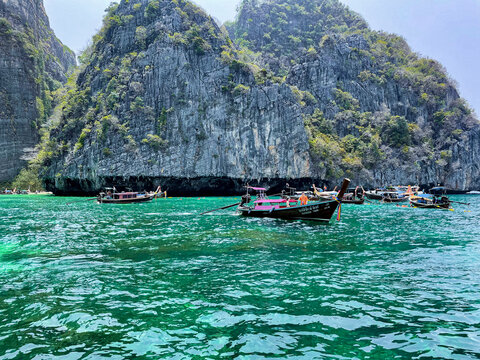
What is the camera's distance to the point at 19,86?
86.1m

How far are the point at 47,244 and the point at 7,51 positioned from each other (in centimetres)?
9743

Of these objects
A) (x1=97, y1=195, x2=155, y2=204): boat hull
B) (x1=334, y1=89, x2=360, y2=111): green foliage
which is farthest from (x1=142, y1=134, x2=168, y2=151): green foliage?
(x1=334, y1=89, x2=360, y2=111): green foliage

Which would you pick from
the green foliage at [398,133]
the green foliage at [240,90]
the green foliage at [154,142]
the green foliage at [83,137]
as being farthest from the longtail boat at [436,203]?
the green foliage at [83,137]

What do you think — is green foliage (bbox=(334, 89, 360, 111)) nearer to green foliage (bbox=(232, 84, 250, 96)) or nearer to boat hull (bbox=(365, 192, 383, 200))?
green foliage (bbox=(232, 84, 250, 96))

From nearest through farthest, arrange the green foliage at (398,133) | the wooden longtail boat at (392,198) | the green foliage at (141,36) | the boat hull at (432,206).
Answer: the boat hull at (432,206)
the wooden longtail boat at (392,198)
the green foliage at (141,36)
the green foliage at (398,133)

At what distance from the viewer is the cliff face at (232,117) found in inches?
2256

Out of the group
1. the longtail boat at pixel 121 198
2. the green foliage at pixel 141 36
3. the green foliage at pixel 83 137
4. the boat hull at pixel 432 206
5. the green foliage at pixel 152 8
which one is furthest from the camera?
the green foliage at pixel 152 8

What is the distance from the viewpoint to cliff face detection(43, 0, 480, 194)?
188ft

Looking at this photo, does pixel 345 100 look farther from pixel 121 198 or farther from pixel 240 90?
pixel 121 198

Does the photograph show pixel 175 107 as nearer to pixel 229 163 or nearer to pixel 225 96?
pixel 225 96

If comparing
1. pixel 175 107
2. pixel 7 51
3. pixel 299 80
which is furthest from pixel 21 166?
pixel 299 80

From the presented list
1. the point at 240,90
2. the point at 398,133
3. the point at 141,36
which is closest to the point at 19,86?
the point at 141,36

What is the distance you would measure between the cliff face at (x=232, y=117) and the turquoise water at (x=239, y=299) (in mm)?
44095

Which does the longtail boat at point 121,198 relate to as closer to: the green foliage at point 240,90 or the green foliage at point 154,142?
the green foliage at point 154,142
